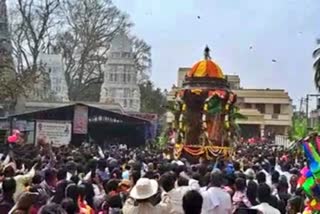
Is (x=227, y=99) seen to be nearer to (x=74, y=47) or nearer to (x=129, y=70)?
(x=74, y=47)

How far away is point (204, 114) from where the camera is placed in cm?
3045

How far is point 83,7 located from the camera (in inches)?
2298

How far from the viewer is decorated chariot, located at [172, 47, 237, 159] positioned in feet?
98.4

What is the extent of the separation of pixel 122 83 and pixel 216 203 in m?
71.3

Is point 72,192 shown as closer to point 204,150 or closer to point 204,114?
point 204,150

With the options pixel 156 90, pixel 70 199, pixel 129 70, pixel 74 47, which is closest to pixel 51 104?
pixel 74 47

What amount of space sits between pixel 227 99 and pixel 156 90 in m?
58.9

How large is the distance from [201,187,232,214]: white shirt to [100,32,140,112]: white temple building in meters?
63.9

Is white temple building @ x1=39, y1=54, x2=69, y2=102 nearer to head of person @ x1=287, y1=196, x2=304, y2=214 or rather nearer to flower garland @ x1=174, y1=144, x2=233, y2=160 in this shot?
flower garland @ x1=174, y1=144, x2=233, y2=160

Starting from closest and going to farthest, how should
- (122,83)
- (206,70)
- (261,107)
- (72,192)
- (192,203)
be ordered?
(192,203) < (72,192) < (206,70) < (122,83) < (261,107)

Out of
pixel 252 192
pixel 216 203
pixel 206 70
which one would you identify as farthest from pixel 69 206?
pixel 206 70

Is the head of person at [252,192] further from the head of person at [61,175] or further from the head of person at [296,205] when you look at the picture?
the head of person at [61,175]

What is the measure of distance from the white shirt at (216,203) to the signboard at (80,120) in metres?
27.8

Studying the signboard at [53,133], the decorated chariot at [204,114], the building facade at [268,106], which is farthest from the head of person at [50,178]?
the building facade at [268,106]
